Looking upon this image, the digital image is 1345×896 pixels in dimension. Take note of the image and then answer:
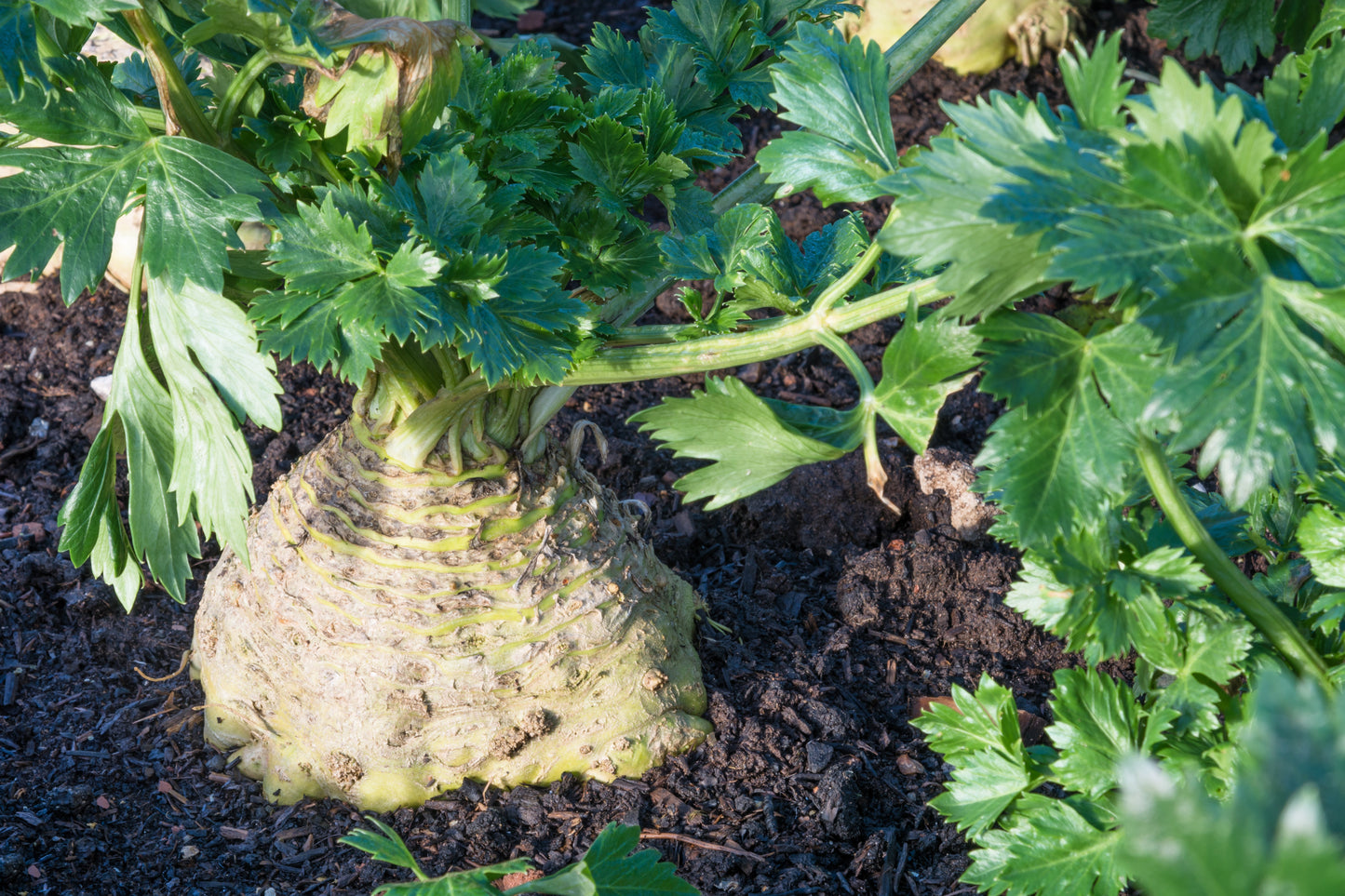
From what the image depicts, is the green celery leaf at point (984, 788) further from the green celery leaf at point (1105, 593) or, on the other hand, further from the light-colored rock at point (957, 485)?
the light-colored rock at point (957, 485)

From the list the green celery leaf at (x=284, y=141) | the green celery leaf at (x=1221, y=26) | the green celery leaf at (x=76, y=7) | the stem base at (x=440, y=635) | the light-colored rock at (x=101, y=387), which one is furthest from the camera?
the light-colored rock at (x=101, y=387)

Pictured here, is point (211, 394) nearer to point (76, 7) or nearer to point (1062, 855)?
point (76, 7)

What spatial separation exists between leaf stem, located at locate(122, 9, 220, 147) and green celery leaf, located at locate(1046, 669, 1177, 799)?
50.9 inches

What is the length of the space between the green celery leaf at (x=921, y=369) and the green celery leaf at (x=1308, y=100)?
1.13 ft

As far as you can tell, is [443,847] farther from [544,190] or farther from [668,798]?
[544,190]

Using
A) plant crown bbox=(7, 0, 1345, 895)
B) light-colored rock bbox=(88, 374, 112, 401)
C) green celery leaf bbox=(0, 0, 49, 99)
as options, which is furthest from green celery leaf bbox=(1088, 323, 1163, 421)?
light-colored rock bbox=(88, 374, 112, 401)

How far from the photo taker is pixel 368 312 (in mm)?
1264

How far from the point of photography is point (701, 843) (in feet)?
5.99

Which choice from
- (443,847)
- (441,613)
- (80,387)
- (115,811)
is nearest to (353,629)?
(441,613)

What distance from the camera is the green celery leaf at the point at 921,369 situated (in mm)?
1167

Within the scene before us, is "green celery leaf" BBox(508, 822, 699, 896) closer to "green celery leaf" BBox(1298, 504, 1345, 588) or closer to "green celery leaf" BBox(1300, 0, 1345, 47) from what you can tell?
"green celery leaf" BBox(1298, 504, 1345, 588)

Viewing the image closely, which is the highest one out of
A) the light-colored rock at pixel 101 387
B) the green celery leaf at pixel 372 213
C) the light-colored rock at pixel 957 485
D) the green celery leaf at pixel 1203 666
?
the green celery leaf at pixel 372 213

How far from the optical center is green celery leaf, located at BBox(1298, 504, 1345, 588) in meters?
1.28

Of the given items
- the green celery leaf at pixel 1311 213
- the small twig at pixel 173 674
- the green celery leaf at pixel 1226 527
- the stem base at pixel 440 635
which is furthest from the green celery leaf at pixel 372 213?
the small twig at pixel 173 674
